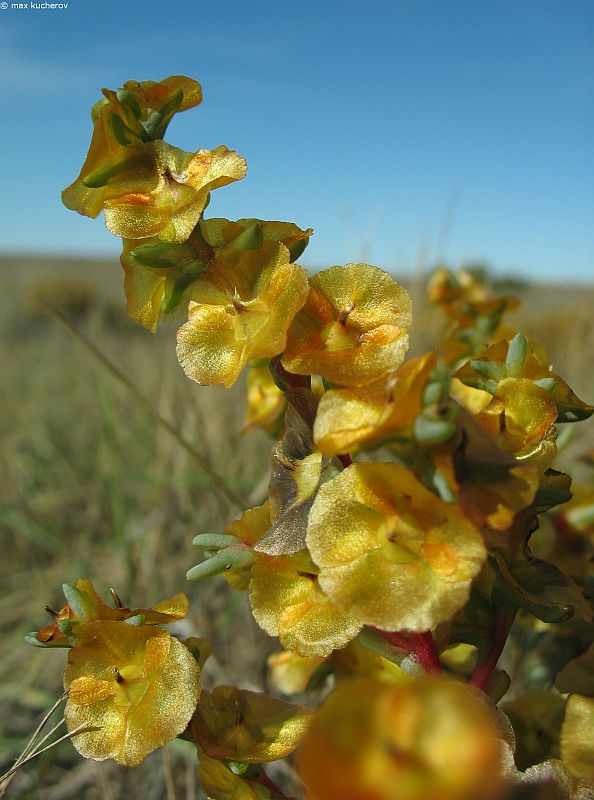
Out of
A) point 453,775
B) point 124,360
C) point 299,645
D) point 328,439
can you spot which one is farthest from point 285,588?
point 124,360

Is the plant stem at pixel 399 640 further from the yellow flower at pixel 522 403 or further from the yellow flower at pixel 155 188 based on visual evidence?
the yellow flower at pixel 155 188

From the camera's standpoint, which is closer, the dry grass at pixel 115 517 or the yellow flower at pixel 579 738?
the yellow flower at pixel 579 738

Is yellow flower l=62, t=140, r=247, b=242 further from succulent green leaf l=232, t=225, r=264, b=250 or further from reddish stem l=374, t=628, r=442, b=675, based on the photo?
reddish stem l=374, t=628, r=442, b=675

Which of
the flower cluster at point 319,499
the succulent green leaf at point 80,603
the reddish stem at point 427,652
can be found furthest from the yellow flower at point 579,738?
the succulent green leaf at point 80,603

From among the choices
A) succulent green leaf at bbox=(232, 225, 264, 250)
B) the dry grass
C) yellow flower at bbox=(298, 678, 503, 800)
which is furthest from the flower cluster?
the dry grass

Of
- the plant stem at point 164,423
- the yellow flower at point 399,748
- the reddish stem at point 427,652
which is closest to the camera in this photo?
the yellow flower at point 399,748

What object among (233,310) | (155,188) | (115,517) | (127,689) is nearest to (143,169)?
(155,188)

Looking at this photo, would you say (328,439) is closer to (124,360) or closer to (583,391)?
(583,391)
